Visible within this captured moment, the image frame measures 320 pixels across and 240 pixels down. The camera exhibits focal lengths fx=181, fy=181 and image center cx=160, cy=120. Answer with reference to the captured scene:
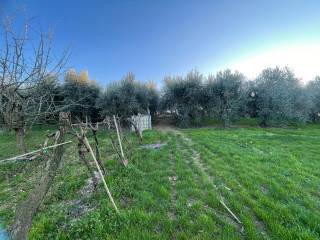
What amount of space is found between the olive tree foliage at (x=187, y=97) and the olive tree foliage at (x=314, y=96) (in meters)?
13.7

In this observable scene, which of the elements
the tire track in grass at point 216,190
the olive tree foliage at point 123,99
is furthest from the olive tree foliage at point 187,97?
the tire track in grass at point 216,190

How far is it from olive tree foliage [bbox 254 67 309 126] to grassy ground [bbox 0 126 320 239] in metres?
15.2

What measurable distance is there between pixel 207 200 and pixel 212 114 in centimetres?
1792

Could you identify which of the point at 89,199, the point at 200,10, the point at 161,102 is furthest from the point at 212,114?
the point at 89,199

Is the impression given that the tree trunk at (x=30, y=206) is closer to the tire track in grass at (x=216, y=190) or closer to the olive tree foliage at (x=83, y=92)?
the tire track in grass at (x=216, y=190)

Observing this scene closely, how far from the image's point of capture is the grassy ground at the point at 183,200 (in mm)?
2904

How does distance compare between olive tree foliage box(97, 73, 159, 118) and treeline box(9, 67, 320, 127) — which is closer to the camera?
olive tree foliage box(97, 73, 159, 118)

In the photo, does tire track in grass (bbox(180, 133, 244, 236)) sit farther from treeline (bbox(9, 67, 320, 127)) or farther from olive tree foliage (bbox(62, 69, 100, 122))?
olive tree foliage (bbox(62, 69, 100, 122))

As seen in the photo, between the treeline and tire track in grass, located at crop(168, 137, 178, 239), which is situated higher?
the treeline

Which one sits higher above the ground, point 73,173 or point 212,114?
point 212,114

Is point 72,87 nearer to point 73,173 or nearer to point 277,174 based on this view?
point 73,173

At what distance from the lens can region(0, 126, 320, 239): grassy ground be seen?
9.53ft

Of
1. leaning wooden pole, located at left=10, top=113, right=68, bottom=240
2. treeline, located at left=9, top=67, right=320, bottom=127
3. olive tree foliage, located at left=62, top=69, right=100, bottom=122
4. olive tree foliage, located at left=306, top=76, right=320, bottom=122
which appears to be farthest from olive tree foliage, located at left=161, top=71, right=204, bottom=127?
leaning wooden pole, located at left=10, top=113, right=68, bottom=240

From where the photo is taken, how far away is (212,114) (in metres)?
20.9
